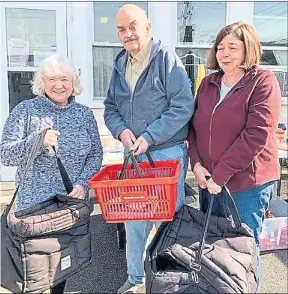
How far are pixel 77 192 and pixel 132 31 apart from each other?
3.05 ft

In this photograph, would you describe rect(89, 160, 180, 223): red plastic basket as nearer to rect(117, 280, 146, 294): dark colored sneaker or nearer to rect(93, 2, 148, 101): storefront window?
rect(117, 280, 146, 294): dark colored sneaker

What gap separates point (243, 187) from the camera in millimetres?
2068

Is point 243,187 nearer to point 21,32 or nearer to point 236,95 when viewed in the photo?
point 236,95

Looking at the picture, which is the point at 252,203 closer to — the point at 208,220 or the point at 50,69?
the point at 208,220

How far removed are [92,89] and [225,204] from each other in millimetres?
3495

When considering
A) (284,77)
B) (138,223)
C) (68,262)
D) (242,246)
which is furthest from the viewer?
(284,77)

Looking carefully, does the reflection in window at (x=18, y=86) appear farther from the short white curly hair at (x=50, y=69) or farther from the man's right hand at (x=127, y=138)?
the man's right hand at (x=127, y=138)

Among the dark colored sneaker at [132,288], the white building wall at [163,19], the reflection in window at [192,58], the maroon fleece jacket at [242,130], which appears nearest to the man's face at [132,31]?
the maroon fleece jacket at [242,130]

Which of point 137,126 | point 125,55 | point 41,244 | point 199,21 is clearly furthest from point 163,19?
point 41,244

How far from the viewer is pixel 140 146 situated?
212 centimetres

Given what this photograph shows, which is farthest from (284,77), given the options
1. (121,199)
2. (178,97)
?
(121,199)

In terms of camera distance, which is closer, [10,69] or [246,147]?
[246,147]

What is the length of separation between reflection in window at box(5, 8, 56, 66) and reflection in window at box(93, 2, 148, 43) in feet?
1.79

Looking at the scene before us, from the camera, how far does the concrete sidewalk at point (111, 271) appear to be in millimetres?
2779
